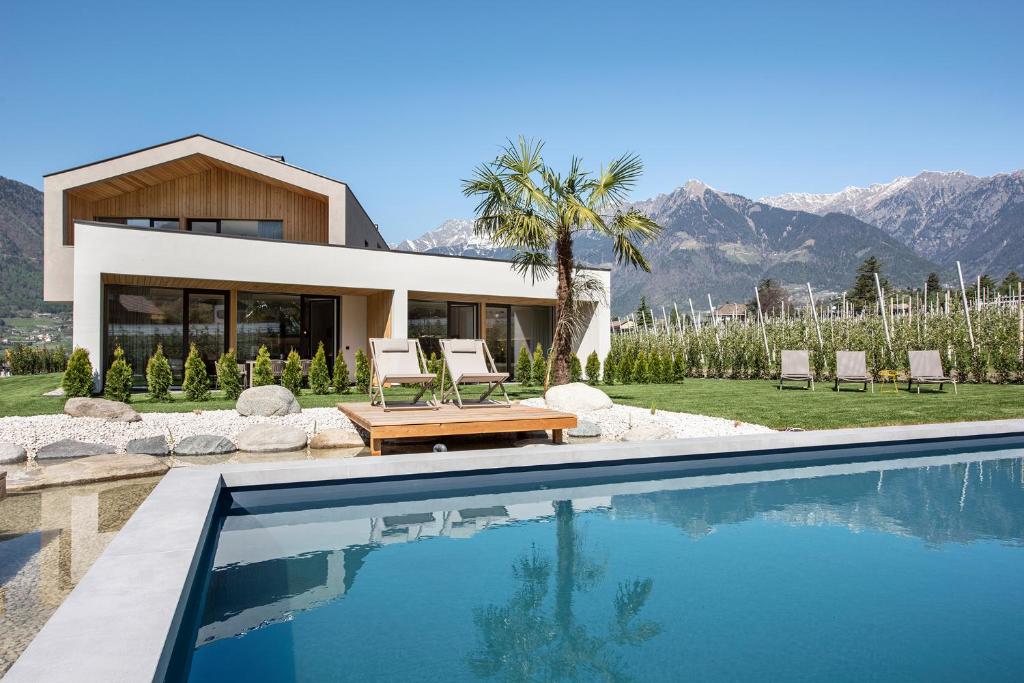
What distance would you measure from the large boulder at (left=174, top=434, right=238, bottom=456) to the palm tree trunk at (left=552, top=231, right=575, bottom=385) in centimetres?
569

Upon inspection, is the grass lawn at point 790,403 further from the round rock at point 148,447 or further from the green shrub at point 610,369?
the round rock at point 148,447

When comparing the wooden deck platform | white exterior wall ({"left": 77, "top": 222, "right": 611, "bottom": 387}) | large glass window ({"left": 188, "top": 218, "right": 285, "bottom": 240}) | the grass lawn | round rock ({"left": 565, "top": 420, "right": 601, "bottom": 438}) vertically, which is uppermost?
large glass window ({"left": 188, "top": 218, "right": 285, "bottom": 240})

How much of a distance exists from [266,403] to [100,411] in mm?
2111

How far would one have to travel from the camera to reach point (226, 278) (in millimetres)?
13531

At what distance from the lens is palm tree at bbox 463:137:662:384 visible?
37.5ft

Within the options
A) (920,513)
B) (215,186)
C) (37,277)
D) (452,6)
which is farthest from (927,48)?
(37,277)

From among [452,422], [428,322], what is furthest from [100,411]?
[428,322]

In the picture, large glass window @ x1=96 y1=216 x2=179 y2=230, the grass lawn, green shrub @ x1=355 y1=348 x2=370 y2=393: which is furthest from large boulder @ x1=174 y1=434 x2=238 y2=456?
large glass window @ x1=96 y1=216 x2=179 y2=230

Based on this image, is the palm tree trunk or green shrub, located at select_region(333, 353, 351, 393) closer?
the palm tree trunk

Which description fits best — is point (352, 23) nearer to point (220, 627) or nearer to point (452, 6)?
point (452, 6)

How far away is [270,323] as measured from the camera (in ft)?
50.9

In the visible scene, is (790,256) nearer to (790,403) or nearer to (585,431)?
(790,403)

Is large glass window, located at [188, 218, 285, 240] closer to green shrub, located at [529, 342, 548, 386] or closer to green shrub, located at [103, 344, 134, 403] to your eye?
green shrub, located at [103, 344, 134, 403]

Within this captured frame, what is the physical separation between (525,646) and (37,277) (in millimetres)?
81809
